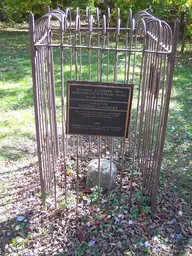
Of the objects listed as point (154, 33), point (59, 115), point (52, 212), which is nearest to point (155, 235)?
point (52, 212)

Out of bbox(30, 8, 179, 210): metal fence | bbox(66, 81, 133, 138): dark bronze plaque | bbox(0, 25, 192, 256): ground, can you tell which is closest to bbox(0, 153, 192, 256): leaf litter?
bbox(0, 25, 192, 256): ground

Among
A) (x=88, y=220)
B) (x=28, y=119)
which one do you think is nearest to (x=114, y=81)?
(x=88, y=220)

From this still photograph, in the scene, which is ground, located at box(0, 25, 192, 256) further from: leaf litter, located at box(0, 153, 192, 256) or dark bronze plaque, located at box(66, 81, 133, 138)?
dark bronze plaque, located at box(66, 81, 133, 138)

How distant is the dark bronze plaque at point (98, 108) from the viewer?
2.67 m

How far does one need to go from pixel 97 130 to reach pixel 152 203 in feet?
3.51

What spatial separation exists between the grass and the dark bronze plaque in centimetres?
149

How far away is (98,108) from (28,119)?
9.74 feet

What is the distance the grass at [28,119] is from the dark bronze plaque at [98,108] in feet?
4.88

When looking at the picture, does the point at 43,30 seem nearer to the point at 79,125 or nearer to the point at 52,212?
the point at 79,125

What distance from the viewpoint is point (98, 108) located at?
275 cm

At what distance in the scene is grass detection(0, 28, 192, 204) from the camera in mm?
4211

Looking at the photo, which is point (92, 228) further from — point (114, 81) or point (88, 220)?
point (114, 81)

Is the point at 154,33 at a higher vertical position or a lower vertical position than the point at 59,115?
higher

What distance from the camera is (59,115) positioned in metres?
5.58
